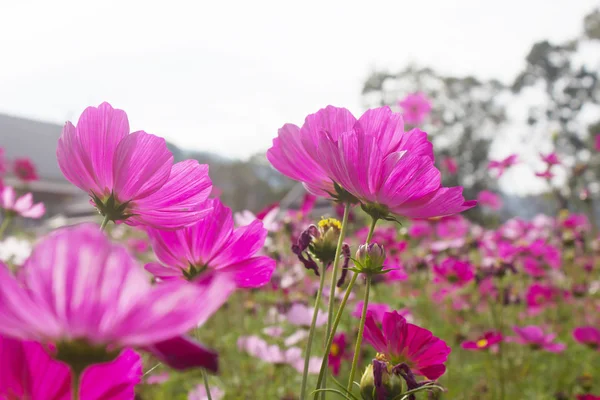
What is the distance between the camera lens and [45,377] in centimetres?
25

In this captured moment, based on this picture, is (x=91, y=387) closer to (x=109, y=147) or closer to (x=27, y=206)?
(x=109, y=147)

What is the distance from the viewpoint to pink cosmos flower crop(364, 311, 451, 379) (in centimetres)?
39

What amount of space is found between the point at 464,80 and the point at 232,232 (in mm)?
20840

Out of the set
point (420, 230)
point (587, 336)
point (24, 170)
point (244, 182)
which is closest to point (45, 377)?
point (587, 336)

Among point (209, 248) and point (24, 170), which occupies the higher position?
point (209, 248)

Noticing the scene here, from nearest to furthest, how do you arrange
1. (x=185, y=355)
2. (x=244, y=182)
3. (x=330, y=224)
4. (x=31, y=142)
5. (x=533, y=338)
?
(x=185, y=355) < (x=330, y=224) < (x=533, y=338) < (x=244, y=182) < (x=31, y=142)

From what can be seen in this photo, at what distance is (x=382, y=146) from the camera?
383mm

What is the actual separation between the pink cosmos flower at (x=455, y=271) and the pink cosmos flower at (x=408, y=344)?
0.90m

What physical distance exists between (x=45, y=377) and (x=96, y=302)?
9 centimetres

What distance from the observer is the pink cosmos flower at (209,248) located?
363mm

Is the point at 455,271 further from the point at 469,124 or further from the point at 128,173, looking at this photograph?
the point at 469,124

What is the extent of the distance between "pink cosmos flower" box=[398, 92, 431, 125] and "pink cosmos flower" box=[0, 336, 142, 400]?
98.7 inches

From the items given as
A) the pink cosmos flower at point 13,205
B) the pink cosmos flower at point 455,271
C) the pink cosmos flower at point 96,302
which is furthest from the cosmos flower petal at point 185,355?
the pink cosmos flower at point 13,205

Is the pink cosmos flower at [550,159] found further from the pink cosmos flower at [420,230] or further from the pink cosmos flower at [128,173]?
the pink cosmos flower at [128,173]
